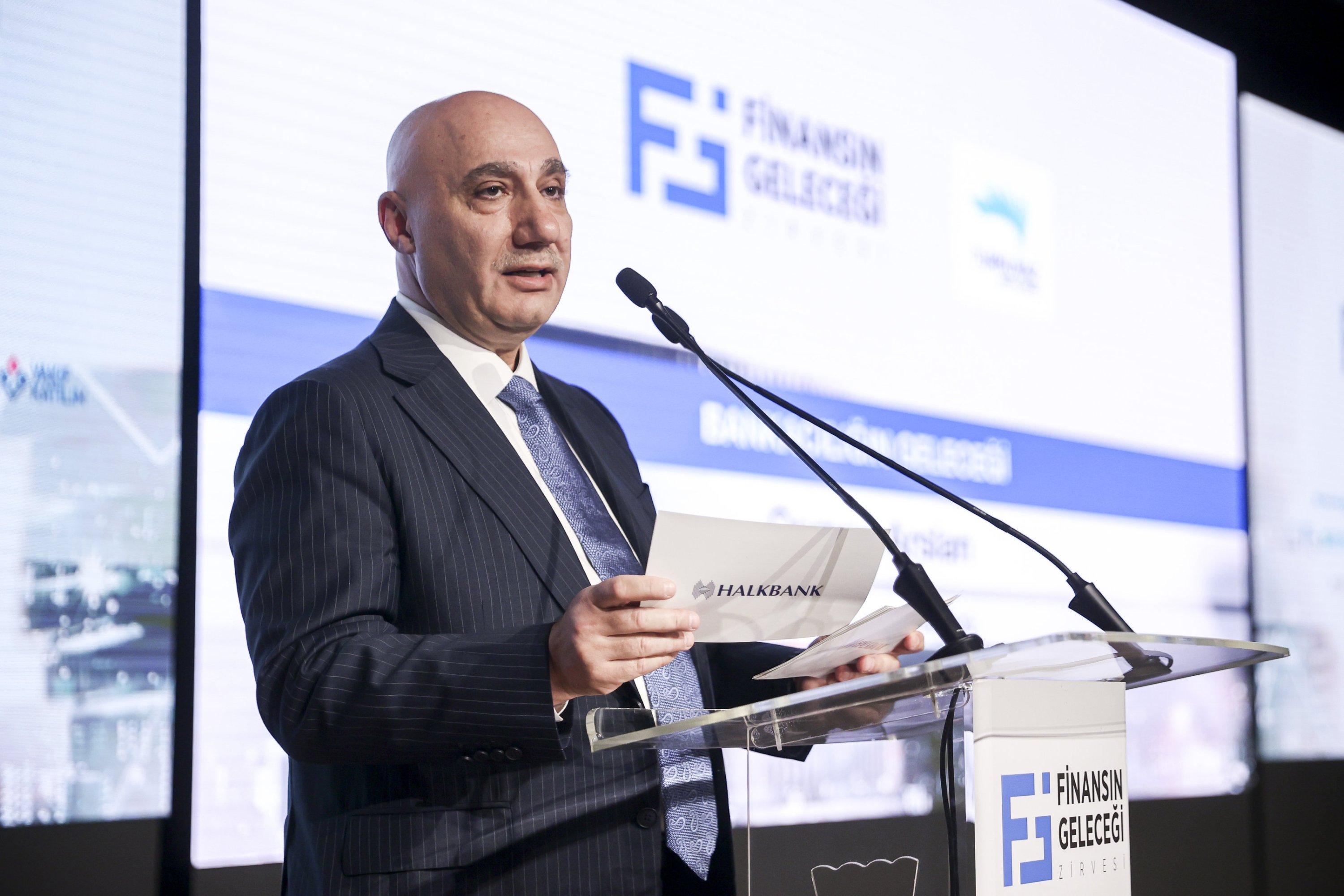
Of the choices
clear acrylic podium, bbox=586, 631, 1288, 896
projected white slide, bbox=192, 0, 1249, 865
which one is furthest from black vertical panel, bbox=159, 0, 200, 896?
clear acrylic podium, bbox=586, 631, 1288, 896

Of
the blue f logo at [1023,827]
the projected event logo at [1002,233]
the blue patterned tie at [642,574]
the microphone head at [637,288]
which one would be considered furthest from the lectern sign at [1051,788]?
the projected event logo at [1002,233]

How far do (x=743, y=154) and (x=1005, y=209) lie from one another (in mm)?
1017

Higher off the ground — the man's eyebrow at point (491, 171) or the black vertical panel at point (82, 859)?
the man's eyebrow at point (491, 171)

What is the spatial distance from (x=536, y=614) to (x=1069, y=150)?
3005 mm

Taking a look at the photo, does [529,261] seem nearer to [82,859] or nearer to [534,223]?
[534,223]

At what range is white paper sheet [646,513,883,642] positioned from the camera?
1089 millimetres

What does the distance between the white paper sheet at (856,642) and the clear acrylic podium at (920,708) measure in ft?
0.20

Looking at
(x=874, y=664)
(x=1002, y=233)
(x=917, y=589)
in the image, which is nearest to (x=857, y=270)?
(x=1002, y=233)

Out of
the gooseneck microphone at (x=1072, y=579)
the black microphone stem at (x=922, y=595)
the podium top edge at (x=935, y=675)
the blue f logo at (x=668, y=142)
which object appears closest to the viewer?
the podium top edge at (x=935, y=675)

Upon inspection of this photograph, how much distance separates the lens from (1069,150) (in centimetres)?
381

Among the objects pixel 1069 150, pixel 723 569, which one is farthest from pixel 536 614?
pixel 1069 150

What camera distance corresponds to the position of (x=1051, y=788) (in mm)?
1150

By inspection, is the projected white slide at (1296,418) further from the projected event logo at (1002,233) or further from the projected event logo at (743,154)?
the projected event logo at (743,154)

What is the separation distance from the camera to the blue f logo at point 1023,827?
109cm
